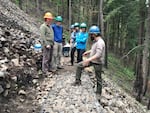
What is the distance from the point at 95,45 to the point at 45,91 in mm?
2300

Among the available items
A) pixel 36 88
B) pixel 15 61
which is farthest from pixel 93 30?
pixel 15 61

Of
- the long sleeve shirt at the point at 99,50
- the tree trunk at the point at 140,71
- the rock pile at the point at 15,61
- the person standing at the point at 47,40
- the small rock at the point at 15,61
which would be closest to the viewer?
the long sleeve shirt at the point at 99,50

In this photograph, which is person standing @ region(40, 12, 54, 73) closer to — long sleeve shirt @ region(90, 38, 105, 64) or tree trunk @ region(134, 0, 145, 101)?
long sleeve shirt @ region(90, 38, 105, 64)

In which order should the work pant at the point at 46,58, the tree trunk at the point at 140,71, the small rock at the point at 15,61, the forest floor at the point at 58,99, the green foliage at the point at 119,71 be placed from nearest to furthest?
1. the forest floor at the point at 58,99
2. the small rock at the point at 15,61
3. the work pant at the point at 46,58
4. the tree trunk at the point at 140,71
5. the green foliage at the point at 119,71

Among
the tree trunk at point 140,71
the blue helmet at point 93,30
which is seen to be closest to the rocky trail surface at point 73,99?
the blue helmet at point 93,30

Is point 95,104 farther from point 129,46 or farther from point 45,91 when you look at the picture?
point 129,46

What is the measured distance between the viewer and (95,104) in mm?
9953

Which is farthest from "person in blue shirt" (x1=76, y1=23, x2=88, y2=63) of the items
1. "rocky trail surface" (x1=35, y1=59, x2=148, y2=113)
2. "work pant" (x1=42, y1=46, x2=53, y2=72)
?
"work pant" (x1=42, y1=46, x2=53, y2=72)

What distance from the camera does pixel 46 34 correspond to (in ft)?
40.1

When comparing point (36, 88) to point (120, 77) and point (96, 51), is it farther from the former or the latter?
point (120, 77)

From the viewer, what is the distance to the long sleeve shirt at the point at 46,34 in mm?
12000

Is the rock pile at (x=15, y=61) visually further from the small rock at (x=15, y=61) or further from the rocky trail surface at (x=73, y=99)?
the rocky trail surface at (x=73, y=99)

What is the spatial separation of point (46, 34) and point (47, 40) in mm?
220

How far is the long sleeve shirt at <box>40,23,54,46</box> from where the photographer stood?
12.0 meters
